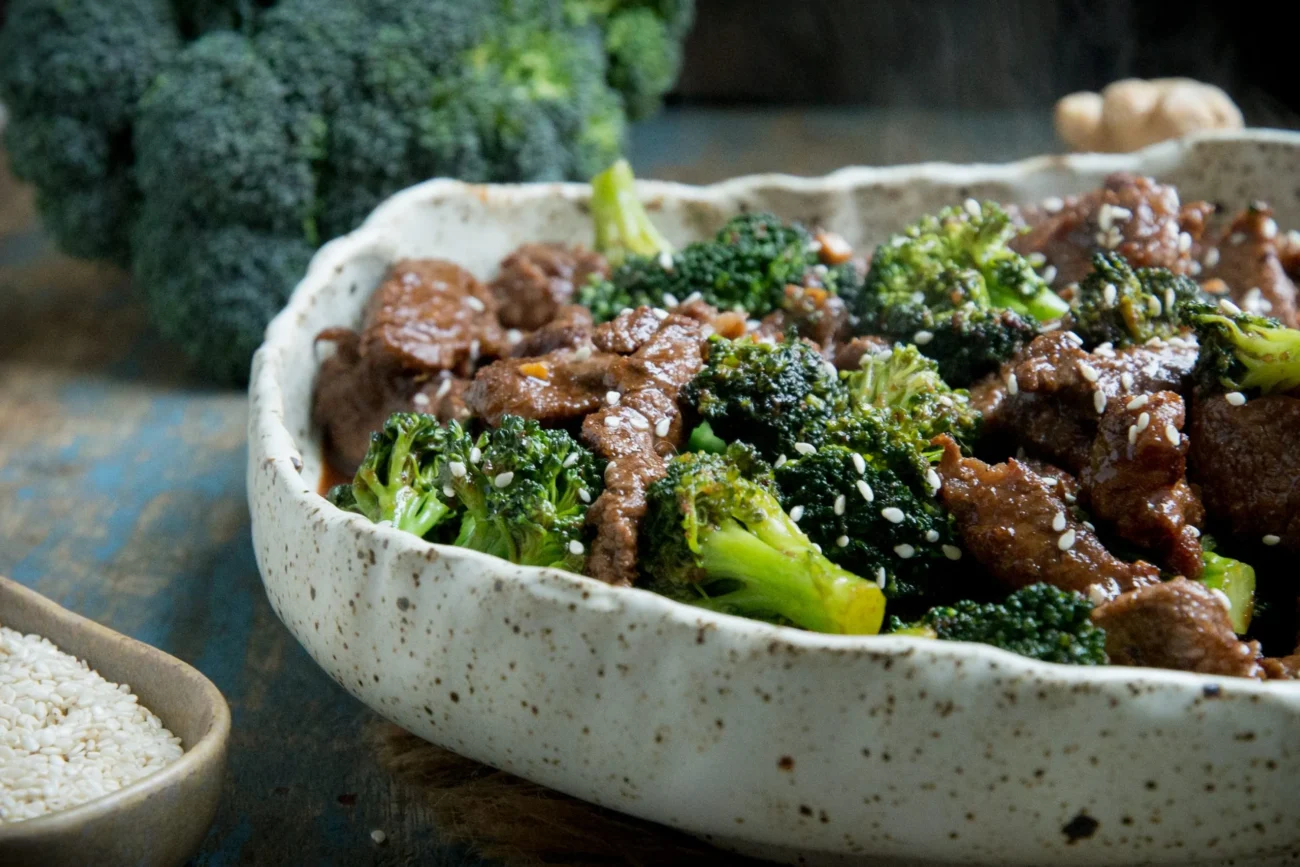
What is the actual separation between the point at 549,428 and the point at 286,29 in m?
2.38

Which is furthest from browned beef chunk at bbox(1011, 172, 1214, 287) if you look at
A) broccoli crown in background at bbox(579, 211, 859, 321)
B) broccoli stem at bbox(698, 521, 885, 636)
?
broccoli stem at bbox(698, 521, 885, 636)

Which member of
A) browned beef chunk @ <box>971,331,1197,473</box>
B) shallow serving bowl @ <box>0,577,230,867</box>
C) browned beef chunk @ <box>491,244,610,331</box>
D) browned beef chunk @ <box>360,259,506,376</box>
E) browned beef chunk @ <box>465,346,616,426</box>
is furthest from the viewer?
browned beef chunk @ <box>491,244,610,331</box>

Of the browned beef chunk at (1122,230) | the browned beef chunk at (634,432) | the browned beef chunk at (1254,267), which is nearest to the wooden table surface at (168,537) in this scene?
the browned beef chunk at (634,432)

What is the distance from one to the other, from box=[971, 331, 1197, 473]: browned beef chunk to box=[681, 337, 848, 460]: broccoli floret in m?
0.34

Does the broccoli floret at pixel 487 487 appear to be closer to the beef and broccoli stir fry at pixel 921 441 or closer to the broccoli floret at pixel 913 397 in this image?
the beef and broccoli stir fry at pixel 921 441

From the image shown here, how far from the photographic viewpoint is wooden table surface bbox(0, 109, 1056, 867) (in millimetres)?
2182

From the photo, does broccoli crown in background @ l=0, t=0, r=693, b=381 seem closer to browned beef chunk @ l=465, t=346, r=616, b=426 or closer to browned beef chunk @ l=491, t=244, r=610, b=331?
browned beef chunk @ l=491, t=244, r=610, b=331

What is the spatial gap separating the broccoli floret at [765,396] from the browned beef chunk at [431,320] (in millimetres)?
767

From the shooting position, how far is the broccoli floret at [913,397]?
7.63 ft

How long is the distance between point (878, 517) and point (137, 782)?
121 centimetres

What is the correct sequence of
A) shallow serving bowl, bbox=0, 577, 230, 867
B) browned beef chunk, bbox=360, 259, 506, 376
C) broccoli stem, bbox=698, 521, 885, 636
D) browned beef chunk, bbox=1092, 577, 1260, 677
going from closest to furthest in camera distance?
shallow serving bowl, bbox=0, 577, 230, 867, browned beef chunk, bbox=1092, 577, 1260, 677, broccoli stem, bbox=698, 521, 885, 636, browned beef chunk, bbox=360, 259, 506, 376

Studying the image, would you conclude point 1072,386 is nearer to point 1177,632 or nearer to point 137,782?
point 1177,632

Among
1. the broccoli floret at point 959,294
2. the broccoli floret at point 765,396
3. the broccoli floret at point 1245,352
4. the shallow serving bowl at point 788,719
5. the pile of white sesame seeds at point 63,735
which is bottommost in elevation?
the pile of white sesame seeds at point 63,735

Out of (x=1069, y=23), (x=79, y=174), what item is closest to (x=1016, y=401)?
(x=79, y=174)
